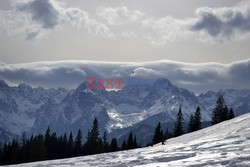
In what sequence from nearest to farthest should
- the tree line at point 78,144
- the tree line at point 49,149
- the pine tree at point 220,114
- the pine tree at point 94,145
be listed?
1. the tree line at point 49,149
2. the tree line at point 78,144
3. the pine tree at point 220,114
4. the pine tree at point 94,145

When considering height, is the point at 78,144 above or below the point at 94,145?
below

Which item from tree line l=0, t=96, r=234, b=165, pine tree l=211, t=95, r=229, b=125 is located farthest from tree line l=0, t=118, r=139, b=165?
pine tree l=211, t=95, r=229, b=125

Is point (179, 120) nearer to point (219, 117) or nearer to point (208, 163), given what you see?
point (219, 117)

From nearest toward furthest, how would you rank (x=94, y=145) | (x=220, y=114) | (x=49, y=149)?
(x=220, y=114)
(x=94, y=145)
(x=49, y=149)

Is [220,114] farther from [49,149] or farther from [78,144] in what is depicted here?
[49,149]

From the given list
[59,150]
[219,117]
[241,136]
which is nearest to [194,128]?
[219,117]

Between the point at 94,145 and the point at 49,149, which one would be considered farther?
the point at 49,149

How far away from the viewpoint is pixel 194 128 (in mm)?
96438

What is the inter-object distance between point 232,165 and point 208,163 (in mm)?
1588

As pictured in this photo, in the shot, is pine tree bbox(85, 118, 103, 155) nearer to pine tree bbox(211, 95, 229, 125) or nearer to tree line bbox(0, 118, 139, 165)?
tree line bbox(0, 118, 139, 165)

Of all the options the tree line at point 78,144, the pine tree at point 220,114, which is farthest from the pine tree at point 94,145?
the pine tree at point 220,114

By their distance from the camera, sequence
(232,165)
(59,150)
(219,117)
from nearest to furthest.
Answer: (232,165) < (219,117) < (59,150)

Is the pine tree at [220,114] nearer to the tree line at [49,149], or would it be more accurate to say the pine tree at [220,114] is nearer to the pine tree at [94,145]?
the tree line at [49,149]

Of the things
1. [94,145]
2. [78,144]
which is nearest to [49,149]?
[78,144]
